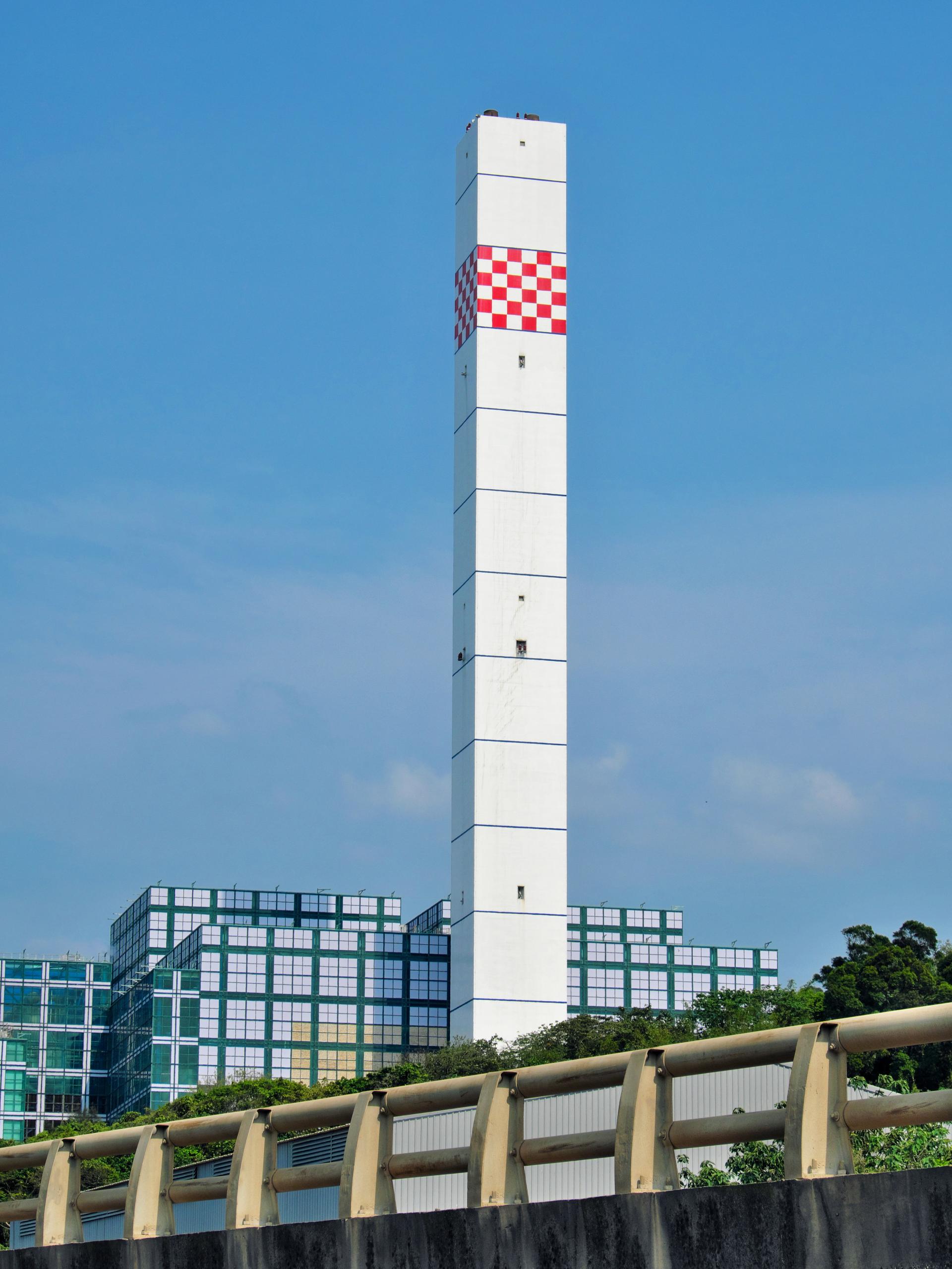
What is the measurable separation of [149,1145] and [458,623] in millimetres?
76714

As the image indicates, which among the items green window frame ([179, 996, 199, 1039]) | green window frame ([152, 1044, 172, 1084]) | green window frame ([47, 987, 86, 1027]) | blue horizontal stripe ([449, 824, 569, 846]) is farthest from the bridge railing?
green window frame ([47, 987, 86, 1027])

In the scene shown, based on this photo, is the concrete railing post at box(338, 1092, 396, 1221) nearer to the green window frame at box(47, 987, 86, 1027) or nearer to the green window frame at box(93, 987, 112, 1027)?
the green window frame at box(47, 987, 86, 1027)

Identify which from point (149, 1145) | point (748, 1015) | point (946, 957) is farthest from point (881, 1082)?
point (748, 1015)

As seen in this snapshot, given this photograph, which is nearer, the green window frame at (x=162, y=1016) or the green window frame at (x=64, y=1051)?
the green window frame at (x=162, y=1016)

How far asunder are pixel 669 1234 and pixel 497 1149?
1189 mm

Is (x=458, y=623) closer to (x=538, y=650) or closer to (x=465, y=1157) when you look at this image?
(x=538, y=650)

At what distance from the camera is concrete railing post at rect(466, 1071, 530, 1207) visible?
860 centimetres

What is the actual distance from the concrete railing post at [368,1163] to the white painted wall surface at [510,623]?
7387 centimetres

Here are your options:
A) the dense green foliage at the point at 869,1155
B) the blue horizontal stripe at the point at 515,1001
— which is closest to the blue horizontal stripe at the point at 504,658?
the blue horizontal stripe at the point at 515,1001

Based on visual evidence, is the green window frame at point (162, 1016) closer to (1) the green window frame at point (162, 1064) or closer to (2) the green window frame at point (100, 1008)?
(1) the green window frame at point (162, 1064)

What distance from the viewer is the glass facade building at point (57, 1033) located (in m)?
118

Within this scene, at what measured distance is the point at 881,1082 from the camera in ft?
87.5

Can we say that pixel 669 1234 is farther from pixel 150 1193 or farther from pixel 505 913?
pixel 505 913

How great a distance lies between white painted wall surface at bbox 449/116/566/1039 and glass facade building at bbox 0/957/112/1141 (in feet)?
130
